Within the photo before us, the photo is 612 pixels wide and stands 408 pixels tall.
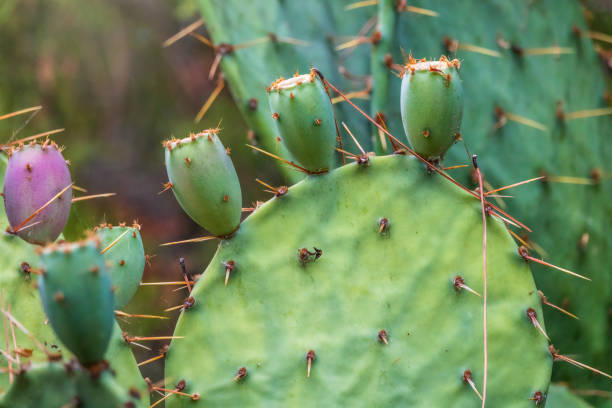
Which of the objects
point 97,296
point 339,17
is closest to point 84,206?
point 339,17

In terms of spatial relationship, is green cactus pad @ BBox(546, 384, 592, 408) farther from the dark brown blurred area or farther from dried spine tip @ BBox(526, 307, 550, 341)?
the dark brown blurred area

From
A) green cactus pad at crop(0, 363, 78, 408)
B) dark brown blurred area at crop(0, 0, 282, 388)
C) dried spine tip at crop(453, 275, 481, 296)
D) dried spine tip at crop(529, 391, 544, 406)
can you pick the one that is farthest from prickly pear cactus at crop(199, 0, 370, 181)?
dark brown blurred area at crop(0, 0, 282, 388)

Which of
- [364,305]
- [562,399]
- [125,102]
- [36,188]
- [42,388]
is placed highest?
[36,188]

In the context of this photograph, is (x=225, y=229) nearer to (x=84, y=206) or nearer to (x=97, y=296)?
(x=97, y=296)

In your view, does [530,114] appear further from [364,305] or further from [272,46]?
[364,305]

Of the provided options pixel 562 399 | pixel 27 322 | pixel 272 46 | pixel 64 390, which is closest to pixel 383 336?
pixel 64 390

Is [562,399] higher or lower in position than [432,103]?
lower
